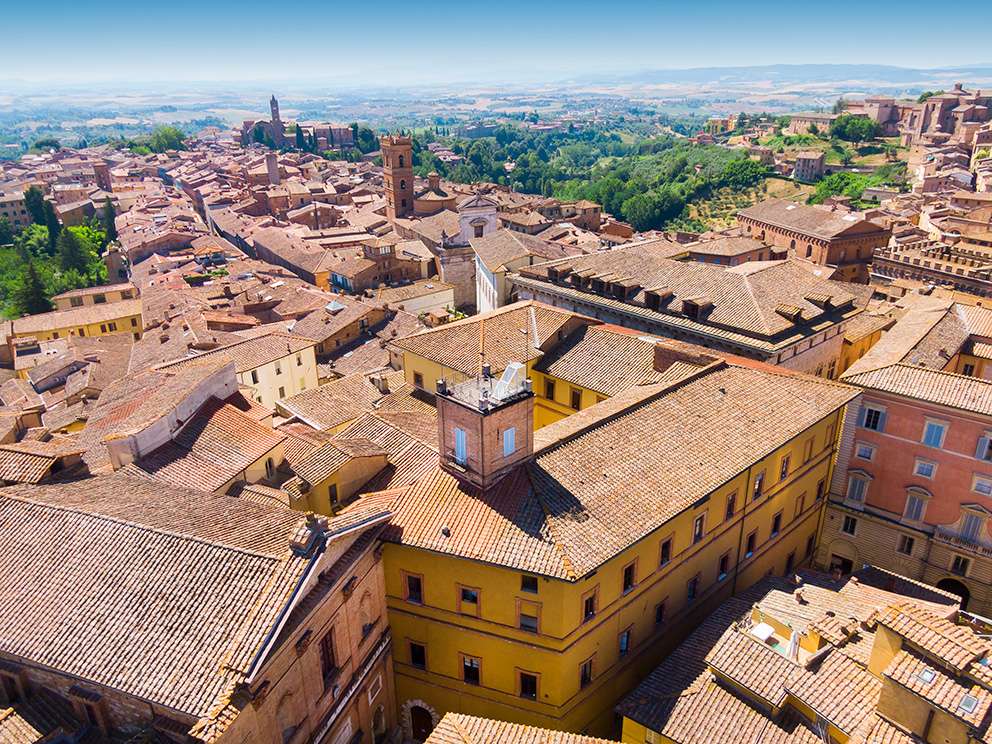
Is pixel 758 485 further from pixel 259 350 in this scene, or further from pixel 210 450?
pixel 259 350

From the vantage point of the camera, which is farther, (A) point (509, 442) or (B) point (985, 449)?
(B) point (985, 449)

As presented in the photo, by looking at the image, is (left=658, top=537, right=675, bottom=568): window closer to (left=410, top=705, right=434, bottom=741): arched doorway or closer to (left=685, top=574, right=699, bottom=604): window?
(left=685, top=574, right=699, bottom=604): window

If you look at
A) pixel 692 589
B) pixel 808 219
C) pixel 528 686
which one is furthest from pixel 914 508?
pixel 808 219

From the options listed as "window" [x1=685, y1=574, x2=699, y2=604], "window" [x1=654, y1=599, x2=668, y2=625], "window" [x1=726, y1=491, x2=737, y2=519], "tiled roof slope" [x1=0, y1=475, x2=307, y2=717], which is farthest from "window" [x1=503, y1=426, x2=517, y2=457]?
"window" [x1=685, y1=574, x2=699, y2=604]

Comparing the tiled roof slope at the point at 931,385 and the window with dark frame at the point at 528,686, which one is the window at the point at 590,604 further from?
the tiled roof slope at the point at 931,385

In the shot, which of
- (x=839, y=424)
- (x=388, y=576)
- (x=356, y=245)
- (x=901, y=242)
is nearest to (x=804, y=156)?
(x=901, y=242)

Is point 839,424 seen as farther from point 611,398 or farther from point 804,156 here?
point 804,156
